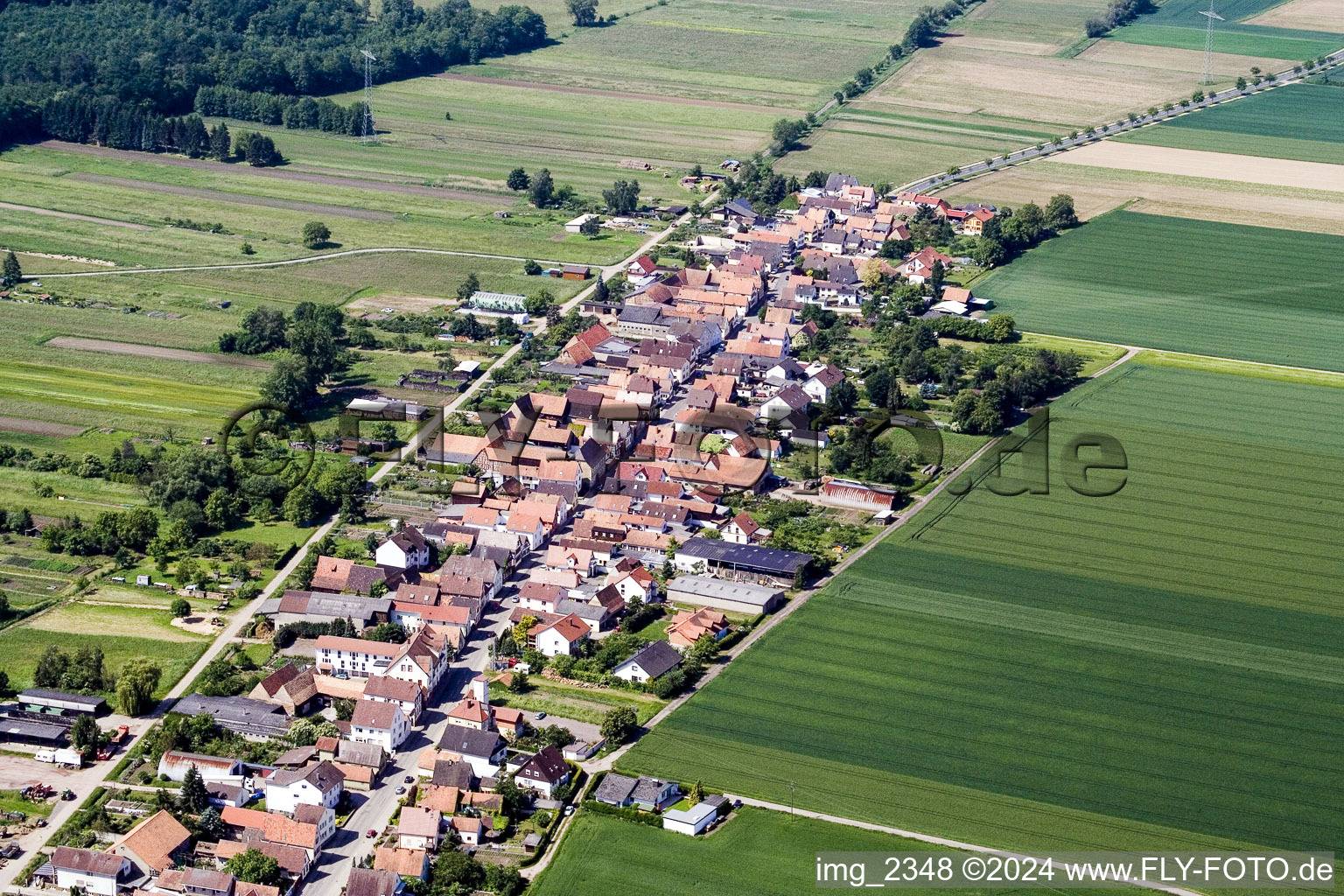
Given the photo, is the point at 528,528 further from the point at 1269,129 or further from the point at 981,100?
the point at 981,100

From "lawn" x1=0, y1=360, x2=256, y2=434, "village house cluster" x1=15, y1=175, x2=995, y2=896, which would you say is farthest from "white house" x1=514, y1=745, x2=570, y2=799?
"lawn" x1=0, y1=360, x2=256, y2=434

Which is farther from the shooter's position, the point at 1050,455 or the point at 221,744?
the point at 1050,455

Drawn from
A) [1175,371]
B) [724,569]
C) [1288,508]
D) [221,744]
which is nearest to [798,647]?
[724,569]

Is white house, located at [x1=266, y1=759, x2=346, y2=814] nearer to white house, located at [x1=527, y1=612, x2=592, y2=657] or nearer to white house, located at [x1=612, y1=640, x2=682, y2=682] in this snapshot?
white house, located at [x1=527, y1=612, x2=592, y2=657]

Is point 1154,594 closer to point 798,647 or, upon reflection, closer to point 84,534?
point 798,647

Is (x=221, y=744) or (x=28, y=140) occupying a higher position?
(x=28, y=140)

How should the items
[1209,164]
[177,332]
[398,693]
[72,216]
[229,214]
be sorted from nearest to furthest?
[398,693]
[177,332]
[72,216]
[229,214]
[1209,164]

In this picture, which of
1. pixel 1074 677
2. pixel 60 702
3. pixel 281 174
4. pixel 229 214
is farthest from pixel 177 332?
pixel 1074 677
